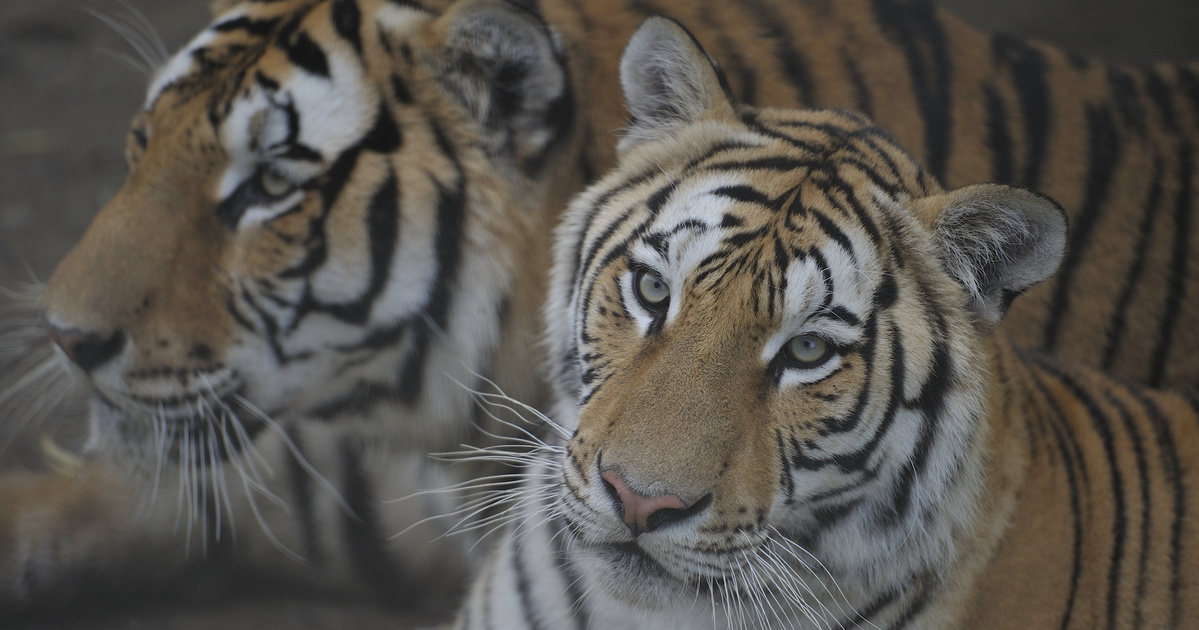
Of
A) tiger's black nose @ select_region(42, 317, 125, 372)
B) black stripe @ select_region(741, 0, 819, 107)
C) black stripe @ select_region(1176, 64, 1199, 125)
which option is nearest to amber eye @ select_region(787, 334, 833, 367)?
black stripe @ select_region(741, 0, 819, 107)

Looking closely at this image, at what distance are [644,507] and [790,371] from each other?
273mm

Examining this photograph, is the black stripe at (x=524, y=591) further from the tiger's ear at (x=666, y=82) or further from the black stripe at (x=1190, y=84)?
the black stripe at (x=1190, y=84)

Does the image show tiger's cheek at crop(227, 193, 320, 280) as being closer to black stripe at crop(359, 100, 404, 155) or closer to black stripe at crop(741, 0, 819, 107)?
black stripe at crop(359, 100, 404, 155)

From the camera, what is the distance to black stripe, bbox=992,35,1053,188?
2.07 meters

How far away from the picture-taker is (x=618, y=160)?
66.1 inches

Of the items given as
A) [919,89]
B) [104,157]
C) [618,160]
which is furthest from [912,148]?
[104,157]

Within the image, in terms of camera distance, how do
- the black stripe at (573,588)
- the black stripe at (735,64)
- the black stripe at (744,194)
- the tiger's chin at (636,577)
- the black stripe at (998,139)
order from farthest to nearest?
1. the black stripe at (998,139)
2. the black stripe at (735,64)
3. the black stripe at (573,588)
4. the black stripe at (744,194)
5. the tiger's chin at (636,577)

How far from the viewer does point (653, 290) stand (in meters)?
1.35

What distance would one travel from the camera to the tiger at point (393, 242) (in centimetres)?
167

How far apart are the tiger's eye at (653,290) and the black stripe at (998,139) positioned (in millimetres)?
977

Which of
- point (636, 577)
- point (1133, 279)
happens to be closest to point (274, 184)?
point (636, 577)

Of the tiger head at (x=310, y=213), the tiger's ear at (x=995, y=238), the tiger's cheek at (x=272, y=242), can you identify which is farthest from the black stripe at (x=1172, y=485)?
the tiger's cheek at (x=272, y=242)

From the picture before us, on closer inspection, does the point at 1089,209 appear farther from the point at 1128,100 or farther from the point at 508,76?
the point at 508,76

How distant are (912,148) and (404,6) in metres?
0.98
